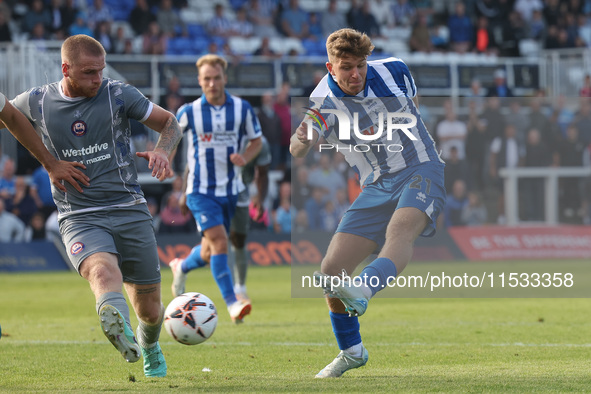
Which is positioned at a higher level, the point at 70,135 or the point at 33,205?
the point at 70,135

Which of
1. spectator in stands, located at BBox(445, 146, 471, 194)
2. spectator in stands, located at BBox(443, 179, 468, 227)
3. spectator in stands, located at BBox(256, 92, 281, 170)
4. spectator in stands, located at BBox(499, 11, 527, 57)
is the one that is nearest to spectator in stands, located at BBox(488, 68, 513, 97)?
spectator in stands, located at BBox(445, 146, 471, 194)

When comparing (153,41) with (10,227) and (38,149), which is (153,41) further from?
(38,149)

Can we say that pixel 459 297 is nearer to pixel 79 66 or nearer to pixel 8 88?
pixel 79 66

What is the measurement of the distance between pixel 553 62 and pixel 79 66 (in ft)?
63.1

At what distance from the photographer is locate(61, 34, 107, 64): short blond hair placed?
6.00m

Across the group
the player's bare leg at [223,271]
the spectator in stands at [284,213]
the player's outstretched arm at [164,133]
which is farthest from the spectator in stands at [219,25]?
the player's outstretched arm at [164,133]

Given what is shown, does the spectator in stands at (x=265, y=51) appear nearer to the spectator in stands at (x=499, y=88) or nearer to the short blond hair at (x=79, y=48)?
the spectator in stands at (x=499, y=88)

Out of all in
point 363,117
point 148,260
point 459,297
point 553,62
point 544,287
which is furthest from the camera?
point 553,62

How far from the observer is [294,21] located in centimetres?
2498

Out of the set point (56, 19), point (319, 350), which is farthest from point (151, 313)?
point (56, 19)

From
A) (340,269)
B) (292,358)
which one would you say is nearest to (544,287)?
(292,358)

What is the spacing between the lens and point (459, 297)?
1347 centimetres

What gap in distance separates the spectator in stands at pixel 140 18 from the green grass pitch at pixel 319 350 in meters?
11.1

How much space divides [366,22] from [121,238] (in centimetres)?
2004
